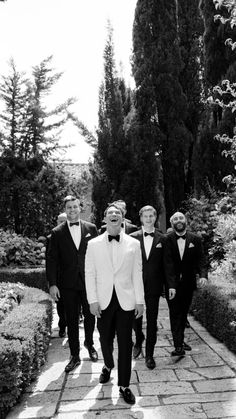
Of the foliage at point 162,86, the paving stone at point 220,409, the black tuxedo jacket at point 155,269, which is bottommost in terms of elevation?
the paving stone at point 220,409

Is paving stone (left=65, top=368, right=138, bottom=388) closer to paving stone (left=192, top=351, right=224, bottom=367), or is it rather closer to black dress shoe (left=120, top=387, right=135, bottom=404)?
black dress shoe (left=120, top=387, right=135, bottom=404)

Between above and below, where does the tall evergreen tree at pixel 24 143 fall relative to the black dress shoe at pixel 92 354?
above

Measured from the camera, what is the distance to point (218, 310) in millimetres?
6273

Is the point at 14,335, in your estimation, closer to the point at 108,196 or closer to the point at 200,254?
the point at 200,254

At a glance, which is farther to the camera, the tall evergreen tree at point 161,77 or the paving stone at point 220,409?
the tall evergreen tree at point 161,77

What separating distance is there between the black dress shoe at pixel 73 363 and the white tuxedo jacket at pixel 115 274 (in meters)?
1.26

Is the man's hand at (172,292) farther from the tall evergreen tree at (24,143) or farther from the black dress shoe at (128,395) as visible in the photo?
the tall evergreen tree at (24,143)

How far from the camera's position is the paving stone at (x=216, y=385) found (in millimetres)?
4473

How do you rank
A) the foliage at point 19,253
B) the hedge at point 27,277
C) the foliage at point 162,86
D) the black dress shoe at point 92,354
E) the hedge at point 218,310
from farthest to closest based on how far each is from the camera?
the foliage at point 162,86 < the foliage at point 19,253 < the hedge at point 27,277 < the hedge at point 218,310 < the black dress shoe at point 92,354

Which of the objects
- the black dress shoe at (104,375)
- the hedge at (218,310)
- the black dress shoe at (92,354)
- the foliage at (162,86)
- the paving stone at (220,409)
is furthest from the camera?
the foliage at (162,86)

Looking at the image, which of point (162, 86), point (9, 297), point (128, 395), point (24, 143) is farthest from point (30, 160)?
point (128, 395)

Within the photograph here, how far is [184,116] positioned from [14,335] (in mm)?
12483

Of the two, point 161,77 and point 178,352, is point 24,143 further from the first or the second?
point 178,352

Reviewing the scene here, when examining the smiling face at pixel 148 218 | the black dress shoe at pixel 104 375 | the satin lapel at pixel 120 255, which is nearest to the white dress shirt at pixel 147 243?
the smiling face at pixel 148 218
